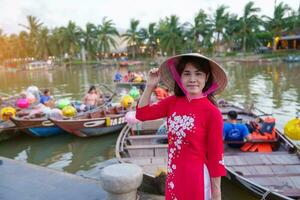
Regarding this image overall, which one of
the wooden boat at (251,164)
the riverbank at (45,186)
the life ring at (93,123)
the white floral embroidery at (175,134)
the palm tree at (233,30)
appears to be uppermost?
the palm tree at (233,30)

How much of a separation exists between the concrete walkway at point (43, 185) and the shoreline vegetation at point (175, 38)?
42156 mm

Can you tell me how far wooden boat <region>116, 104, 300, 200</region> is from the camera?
4.47 m

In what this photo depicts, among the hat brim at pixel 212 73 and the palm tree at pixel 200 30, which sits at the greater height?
the palm tree at pixel 200 30

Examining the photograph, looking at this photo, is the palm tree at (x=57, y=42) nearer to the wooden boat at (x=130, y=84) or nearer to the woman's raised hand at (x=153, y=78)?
the wooden boat at (x=130, y=84)

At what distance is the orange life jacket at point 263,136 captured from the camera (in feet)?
20.4

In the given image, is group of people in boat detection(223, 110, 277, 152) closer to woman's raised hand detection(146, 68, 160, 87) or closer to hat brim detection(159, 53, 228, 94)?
hat brim detection(159, 53, 228, 94)

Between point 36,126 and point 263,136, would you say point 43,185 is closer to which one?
point 263,136

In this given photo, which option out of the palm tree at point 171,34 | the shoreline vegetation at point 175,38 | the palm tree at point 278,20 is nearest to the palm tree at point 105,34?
the shoreline vegetation at point 175,38

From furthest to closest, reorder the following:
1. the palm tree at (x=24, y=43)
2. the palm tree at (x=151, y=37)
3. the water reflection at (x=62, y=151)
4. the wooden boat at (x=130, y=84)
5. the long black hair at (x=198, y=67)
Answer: the palm tree at (x=24, y=43) → the palm tree at (x=151, y=37) → the wooden boat at (x=130, y=84) → the water reflection at (x=62, y=151) → the long black hair at (x=198, y=67)

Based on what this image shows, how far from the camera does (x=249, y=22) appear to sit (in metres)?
46.8

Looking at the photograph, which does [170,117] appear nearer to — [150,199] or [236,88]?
[150,199]

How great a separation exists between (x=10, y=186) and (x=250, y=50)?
167 feet

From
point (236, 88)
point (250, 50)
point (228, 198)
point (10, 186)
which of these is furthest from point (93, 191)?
point (250, 50)

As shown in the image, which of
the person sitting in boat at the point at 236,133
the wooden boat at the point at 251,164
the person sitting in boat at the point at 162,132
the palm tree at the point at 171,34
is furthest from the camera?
the palm tree at the point at 171,34
